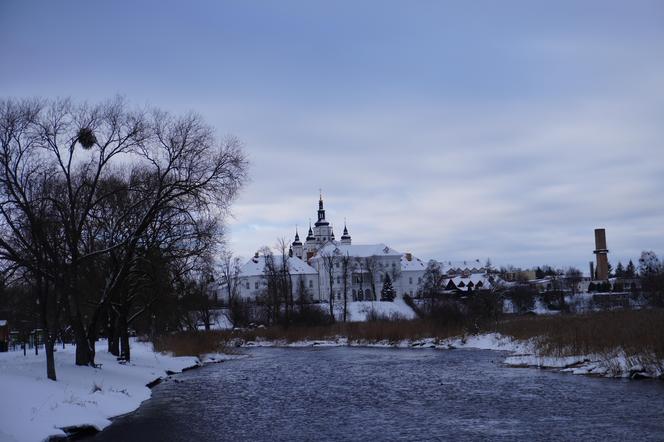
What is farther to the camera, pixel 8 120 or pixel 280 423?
pixel 8 120

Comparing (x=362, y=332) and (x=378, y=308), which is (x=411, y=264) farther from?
(x=362, y=332)

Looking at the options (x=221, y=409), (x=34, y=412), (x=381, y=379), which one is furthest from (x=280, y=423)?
(x=381, y=379)

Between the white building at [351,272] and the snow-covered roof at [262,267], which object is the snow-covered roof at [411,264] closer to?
the white building at [351,272]

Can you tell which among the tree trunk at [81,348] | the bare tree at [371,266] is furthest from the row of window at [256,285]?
the tree trunk at [81,348]

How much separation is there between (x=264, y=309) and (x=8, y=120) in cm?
7244

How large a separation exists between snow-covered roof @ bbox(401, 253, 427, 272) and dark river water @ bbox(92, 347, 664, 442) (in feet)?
393

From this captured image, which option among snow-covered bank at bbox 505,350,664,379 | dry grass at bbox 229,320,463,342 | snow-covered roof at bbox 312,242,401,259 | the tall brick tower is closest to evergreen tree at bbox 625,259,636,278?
the tall brick tower

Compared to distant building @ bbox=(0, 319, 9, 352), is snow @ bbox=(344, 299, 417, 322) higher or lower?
lower

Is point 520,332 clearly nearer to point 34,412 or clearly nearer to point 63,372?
point 63,372

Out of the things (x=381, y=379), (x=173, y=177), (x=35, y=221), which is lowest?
(x=381, y=379)

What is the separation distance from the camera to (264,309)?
95.9 metres

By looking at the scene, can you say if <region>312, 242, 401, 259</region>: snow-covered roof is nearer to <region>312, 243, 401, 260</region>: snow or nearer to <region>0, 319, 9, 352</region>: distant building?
<region>312, 243, 401, 260</region>: snow

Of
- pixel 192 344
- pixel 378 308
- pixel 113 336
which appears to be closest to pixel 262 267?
pixel 378 308

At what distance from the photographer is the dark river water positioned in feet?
62.0
